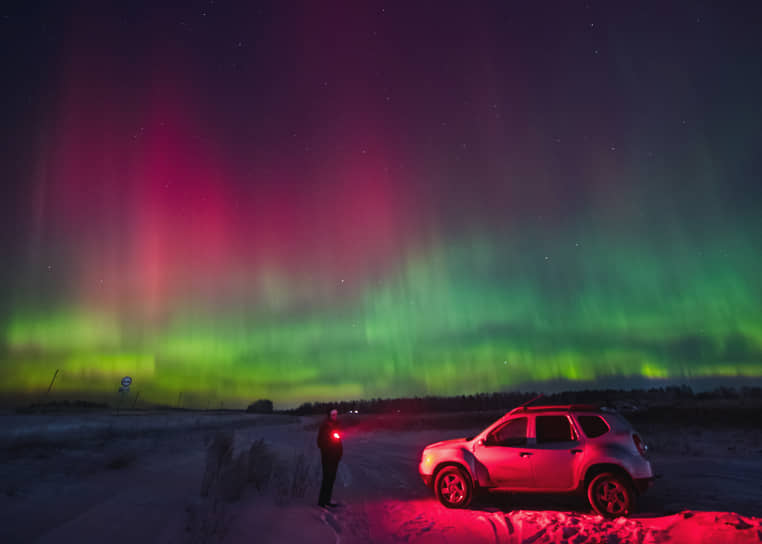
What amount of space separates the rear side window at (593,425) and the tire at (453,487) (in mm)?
2706

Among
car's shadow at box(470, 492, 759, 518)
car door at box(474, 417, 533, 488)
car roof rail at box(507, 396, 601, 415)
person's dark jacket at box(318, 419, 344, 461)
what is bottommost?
car's shadow at box(470, 492, 759, 518)

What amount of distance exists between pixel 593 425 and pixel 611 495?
1.29m

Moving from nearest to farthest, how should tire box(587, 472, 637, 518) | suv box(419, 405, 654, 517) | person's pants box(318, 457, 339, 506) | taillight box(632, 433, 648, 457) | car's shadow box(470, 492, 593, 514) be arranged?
tire box(587, 472, 637, 518) < suv box(419, 405, 654, 517) < taillight box(632, 433, 648, 457) < car's shadow box(470, 492, 593, 514) < person's pants box(318, 457, 339, 506)

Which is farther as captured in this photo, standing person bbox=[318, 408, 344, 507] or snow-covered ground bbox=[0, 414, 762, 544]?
standing person bbox=[318, 408, 344, 507]

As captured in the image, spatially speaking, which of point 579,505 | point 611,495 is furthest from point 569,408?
point 579,505

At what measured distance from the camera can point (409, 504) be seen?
1077 cm

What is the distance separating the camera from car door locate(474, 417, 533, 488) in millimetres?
9688

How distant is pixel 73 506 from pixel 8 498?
2.50 meters

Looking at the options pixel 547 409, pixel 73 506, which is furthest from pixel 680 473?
pixel 73 506

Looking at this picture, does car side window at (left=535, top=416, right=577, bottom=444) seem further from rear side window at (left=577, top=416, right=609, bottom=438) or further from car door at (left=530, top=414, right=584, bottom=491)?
rear side window at (left=577, top=416, right=609, bottom=438)

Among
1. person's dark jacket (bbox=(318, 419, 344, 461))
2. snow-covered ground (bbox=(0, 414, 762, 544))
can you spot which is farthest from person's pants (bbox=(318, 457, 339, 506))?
snow-covered ground (bbox=(0, 414, 762, 544))

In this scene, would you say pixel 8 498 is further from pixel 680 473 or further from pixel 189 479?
pixel 680 473

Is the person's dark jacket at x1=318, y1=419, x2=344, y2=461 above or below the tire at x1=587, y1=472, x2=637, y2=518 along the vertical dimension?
above

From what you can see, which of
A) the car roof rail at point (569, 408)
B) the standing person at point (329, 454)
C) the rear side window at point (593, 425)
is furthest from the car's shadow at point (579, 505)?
the standing person at point (329, 454)
